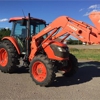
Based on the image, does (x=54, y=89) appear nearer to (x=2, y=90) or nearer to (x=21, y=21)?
(x=2, y=90)

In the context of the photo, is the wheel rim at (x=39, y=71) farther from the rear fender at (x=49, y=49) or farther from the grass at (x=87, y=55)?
the grass at (x=87, y=55)

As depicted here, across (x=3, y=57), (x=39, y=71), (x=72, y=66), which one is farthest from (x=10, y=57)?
(x=72, y=66)

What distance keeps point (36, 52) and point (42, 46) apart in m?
0.36

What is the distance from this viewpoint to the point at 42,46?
7828 mm

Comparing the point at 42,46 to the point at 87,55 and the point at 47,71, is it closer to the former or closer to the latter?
the point at 47,71

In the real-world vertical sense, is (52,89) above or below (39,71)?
below

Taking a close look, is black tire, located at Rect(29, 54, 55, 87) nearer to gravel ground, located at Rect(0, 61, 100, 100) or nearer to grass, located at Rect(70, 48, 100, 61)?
gravel ground, located at Rect(0, 61, 100, 100)

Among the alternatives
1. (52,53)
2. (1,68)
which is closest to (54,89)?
(52,53)

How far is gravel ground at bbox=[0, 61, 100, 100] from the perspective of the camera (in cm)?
597

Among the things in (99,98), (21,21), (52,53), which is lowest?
(99,98)

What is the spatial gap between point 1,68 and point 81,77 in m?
3.42

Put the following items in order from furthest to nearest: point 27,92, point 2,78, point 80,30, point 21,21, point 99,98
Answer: point 21,21 < point 2,78 < point 80,30 < point 27,92 < point 99,98

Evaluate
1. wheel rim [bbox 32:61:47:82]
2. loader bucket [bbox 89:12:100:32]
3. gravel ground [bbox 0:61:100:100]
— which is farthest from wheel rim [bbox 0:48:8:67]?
loader bucket [bbox 89:12:100:32]

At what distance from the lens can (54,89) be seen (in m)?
6.74
